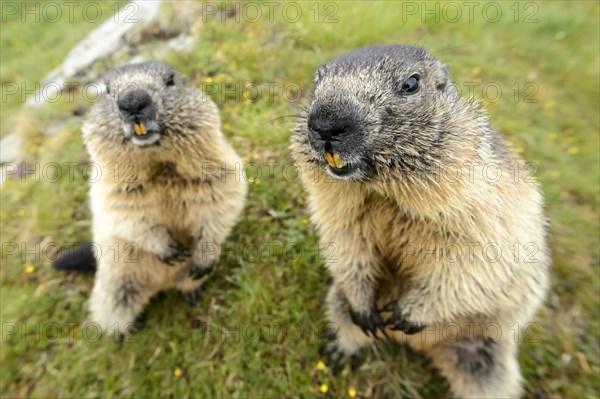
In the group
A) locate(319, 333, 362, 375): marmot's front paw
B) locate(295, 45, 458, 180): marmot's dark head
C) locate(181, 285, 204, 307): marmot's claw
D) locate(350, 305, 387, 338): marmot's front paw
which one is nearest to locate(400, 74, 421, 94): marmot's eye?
locate(295, 45, 458, 180): marmot's dark head

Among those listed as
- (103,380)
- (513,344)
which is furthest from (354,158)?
(103,380)

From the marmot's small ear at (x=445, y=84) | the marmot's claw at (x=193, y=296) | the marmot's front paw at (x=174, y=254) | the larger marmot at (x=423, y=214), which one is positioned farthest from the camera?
the marmot's claw at (x=193, y=296)

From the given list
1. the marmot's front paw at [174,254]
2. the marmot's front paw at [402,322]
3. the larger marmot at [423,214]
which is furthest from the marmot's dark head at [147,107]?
the marmot's front paw at [402,322]

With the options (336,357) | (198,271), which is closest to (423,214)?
(336,357)

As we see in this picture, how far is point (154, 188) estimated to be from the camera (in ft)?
12.5

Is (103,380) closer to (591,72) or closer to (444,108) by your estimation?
(444,108)

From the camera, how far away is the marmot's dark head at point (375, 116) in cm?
219

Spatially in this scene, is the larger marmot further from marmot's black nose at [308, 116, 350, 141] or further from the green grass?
the green grass

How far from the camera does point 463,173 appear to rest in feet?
8.24

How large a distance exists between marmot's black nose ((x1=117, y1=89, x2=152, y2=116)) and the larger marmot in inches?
58.0

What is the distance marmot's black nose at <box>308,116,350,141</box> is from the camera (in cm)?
216

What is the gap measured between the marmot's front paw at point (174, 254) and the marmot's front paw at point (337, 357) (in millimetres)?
1780

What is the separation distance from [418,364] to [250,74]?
15.1 feet

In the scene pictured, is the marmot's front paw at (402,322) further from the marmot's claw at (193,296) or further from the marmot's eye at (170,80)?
the marmot's eye at (170,80)
